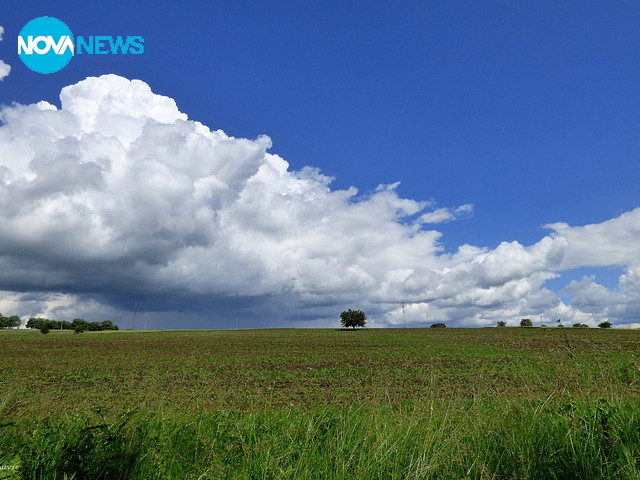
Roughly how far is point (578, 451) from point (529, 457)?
0.56 metres

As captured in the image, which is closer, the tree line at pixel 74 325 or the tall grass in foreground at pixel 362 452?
the tall grass in foreground at pixel 362 452

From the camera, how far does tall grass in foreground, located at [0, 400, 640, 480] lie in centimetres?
442

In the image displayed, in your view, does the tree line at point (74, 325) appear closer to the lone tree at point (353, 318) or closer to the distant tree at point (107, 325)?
the distant tree at point (107, 325)

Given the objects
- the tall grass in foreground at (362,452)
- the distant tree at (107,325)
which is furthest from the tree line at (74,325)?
the tall grass in foreground at (362,452)

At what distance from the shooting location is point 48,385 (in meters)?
25.4

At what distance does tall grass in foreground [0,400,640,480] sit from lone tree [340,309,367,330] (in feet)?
444

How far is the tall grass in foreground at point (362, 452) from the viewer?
4.42m

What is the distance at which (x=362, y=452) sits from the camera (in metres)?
5.04

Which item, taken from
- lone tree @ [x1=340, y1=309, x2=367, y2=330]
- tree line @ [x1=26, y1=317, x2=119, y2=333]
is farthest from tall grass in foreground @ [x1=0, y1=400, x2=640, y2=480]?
tree line @ [x1=26, y1=317, x2=119, y2=333]

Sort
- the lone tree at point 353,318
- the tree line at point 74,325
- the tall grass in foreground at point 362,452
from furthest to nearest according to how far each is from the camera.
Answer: the tree line at point 74,325, the lone tree at point 353,318, the tall grass in foreground at point 362,452

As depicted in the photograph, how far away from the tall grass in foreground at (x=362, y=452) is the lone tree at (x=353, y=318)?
135238 mm

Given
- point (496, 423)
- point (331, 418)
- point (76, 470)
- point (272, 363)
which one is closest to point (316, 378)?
point (272, 363)

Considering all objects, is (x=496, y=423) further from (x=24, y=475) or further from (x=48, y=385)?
(x=48, y=385)

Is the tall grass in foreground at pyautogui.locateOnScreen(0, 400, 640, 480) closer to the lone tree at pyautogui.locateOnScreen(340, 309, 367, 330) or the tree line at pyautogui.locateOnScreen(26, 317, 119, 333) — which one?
the lone tree at pyautogui.locateOnScreen(340, 309, 367, 330)
